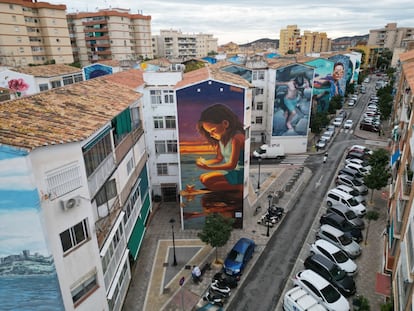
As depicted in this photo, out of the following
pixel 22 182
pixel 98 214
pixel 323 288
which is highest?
pixel 22 182

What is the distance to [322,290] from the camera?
18.5m

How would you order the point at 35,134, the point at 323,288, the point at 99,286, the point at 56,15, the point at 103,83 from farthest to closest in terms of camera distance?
the point at 56,15 → the point at 103,83 → the point at 323,288 → the point at 99,286 → the point at 35,134

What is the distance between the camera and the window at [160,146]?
2905 centimetres

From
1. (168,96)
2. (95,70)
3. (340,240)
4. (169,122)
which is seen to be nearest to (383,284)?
(340,240)

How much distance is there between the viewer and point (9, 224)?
1126cm

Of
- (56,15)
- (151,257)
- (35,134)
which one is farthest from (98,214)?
(56,15)

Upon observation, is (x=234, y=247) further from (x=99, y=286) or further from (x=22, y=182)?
(x=22, y=182)

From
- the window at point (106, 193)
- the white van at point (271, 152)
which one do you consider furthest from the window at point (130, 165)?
the white van at point (271, 152)

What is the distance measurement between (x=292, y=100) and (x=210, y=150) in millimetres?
20518

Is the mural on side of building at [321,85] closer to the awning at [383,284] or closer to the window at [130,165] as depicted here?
the awning at [383,284]

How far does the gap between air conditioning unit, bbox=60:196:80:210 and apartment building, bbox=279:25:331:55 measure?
145776mm

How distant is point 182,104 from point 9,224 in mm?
15212

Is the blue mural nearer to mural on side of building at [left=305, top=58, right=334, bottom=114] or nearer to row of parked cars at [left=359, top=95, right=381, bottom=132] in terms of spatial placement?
mural on side of building at [left=305, top=58, right=334, bottom=114]

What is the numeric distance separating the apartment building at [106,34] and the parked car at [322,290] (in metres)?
76.6
